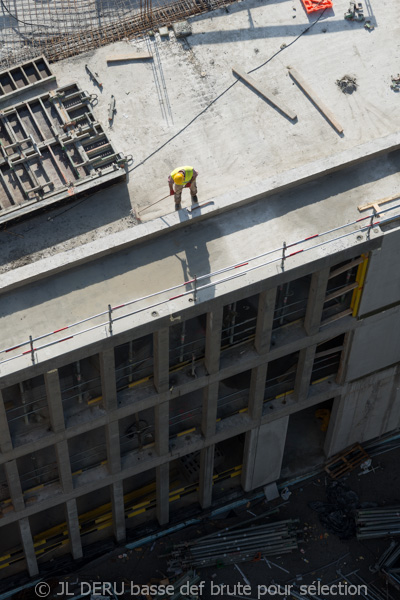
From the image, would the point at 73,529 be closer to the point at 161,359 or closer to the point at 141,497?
the point at 141,497

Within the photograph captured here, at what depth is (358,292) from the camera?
34.6 m

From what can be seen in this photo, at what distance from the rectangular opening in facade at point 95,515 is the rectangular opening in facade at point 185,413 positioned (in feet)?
14.3

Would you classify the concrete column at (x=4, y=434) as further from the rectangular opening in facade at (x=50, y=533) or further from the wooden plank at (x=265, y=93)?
the wooden plank at (x=265, y=93)

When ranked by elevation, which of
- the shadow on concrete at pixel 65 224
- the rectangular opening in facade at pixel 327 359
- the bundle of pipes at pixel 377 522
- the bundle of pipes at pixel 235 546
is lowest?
the bundle of pipes at pixel 377 522

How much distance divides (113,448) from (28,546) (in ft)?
19.0

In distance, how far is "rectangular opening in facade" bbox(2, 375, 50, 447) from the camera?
32.6 m

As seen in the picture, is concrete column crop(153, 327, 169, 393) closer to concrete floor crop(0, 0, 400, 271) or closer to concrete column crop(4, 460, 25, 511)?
concrete floor crop(0, 0, 400, 271)

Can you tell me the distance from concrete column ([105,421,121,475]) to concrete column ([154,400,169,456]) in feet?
5.10

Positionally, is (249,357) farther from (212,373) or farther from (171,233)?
(171,233)

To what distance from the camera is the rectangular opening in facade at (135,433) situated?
36375mm

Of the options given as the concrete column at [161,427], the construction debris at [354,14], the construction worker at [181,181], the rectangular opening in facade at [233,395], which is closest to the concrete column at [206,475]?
the rectangular opening in facade at [233,395]

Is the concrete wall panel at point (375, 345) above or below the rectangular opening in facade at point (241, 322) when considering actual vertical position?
below

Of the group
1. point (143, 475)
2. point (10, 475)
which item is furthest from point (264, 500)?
point (10, 475)

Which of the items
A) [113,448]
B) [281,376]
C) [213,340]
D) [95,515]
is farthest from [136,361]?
[95,515]
